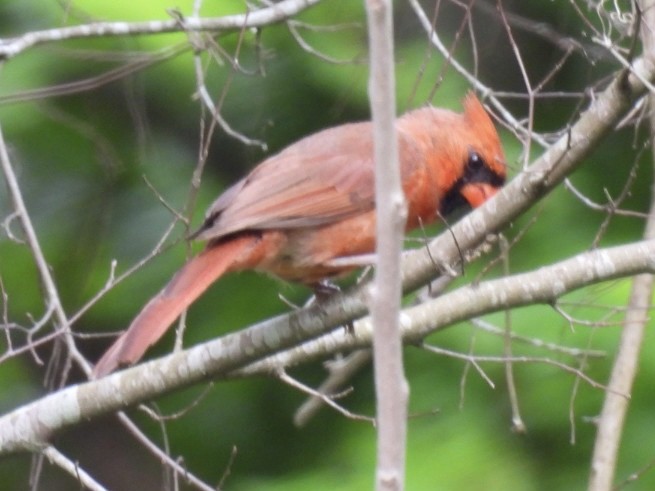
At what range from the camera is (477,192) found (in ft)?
12.1

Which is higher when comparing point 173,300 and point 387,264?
point 387,264

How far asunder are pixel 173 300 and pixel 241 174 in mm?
2140

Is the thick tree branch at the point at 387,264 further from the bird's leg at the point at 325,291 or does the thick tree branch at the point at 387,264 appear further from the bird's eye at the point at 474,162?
the bird's eye at the point at 474,162

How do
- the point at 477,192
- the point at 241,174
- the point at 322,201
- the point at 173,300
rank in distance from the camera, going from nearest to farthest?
the point at 173,300, the point at 322,201, the point at 477,192, the point at 241,174

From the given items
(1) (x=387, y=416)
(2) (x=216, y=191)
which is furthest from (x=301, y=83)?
(1) (x=387, y=416)

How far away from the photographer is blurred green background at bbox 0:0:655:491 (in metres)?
4.30

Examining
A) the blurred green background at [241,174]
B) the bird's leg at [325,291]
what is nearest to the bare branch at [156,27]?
the blurred green background at [241,174]

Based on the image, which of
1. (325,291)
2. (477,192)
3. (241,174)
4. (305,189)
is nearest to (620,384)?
(477,192)

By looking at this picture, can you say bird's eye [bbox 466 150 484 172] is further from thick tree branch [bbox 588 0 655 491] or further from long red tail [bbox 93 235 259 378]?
long red tail [bbox 93 235 259 378]

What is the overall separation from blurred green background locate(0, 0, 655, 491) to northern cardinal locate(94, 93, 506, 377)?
66 centimetres

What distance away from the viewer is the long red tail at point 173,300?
2.95 meters

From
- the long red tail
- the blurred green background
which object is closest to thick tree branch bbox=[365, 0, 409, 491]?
the long red tail

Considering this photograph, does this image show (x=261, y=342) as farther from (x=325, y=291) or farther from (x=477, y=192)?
(x=477, y=192)

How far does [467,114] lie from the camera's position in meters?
3.71
